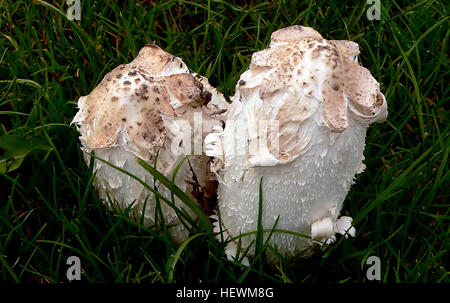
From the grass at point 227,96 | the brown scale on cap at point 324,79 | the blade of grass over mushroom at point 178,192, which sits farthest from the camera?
the grass at point 227,96

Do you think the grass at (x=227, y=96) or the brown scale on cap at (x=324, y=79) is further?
the grass at (x=227, y=96)

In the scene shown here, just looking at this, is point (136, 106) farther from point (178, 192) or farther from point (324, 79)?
point (324, 79)

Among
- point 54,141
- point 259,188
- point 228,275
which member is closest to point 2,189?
point 54,141

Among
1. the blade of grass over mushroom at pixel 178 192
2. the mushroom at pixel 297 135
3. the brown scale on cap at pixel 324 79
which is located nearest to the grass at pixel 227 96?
the blade of grass over mushroom at pixel 178 192

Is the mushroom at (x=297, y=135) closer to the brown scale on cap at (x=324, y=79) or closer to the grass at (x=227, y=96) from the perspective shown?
the brown scale on cap at (x=324, y=79)

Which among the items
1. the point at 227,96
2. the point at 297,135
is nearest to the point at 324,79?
the point at 297,135

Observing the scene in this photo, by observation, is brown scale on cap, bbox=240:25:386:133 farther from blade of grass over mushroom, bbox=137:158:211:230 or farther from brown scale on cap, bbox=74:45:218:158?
blade of grass over mushroom, bbox=137:158:211:230

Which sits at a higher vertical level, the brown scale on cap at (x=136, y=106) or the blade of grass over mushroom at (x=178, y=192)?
the brown scale on cap at (x=136, y=106)
